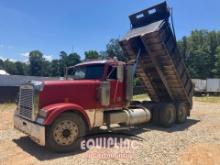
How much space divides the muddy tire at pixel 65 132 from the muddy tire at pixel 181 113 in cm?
549

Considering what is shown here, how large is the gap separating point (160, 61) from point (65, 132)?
502cm

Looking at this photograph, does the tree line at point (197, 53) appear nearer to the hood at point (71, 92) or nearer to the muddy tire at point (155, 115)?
the muddy tire at point (155, 115)

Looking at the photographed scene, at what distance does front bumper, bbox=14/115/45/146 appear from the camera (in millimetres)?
6652

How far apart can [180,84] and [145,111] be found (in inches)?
83.3

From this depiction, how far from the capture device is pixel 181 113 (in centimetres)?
1173

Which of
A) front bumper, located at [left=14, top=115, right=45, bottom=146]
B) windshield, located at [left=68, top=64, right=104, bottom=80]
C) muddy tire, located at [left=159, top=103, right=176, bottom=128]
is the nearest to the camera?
front bumper, located at [left=14, top=115, right=45, bottom=146]

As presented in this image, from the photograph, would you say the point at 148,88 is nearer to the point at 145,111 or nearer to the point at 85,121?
the point at 145,111

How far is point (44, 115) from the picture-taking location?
6.75m

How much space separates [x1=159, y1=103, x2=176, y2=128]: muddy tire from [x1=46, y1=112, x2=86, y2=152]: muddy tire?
424 centimetres

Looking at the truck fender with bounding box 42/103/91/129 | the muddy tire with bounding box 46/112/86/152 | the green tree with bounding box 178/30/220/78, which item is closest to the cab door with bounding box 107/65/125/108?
the truck fender with bounding box 42/103/91/129

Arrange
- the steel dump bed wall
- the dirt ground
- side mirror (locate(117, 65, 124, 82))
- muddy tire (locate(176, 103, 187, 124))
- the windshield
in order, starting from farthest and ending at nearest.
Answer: muddy tire (locate(176, 103, 187, 124))
the steel dump bed wall
side mirror (locate(117, 65, 124, 82))
the windshield
the dirt ground

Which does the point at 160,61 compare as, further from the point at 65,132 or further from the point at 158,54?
the point at 65,132

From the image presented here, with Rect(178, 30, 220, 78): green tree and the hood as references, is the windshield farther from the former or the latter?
Rect(178, 30, 220, 78): green tree

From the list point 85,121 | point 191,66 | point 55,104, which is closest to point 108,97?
point 85,121
